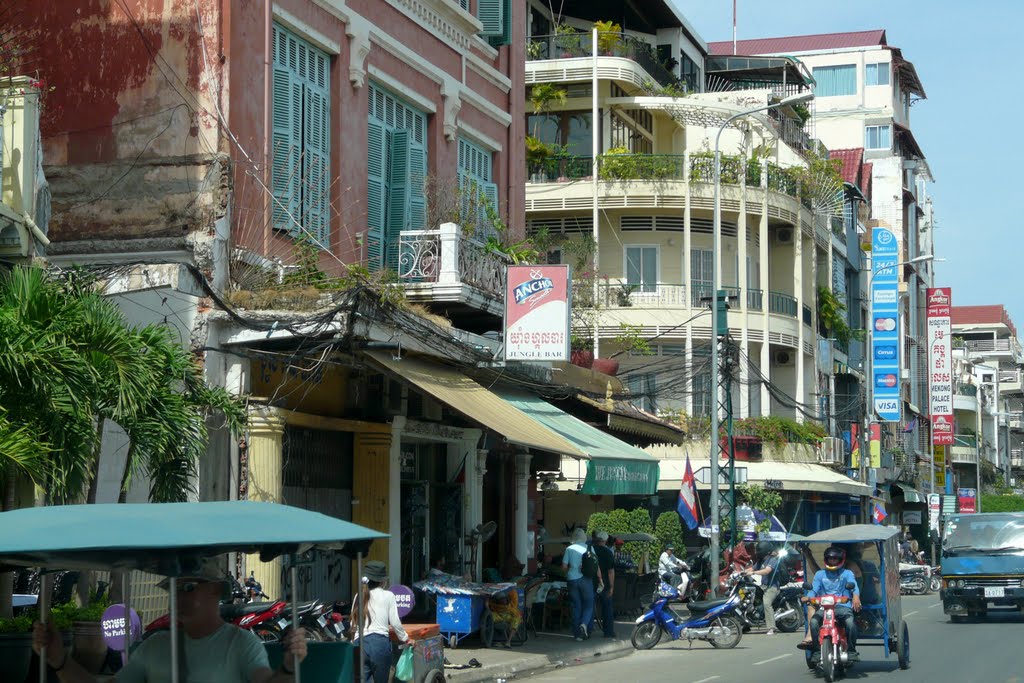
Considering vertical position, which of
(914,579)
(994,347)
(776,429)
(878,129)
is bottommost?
(914,579)

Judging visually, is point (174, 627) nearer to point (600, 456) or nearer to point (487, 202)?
point (600, 456)

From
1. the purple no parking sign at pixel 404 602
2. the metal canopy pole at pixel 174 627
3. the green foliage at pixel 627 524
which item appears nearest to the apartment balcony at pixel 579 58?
the green foliage at pixel 627 524

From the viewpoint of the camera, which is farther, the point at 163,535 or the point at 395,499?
the point at 395,499

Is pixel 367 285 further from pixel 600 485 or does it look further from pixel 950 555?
pixel 950 555

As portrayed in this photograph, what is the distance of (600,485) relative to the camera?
1962cm

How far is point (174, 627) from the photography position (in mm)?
6523

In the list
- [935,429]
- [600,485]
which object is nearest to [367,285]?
[600,485]

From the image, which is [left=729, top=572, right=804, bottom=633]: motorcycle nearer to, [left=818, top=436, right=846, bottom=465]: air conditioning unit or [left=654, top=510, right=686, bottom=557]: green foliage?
[left=654, top=510, right=686, bottom=557]: green foliage

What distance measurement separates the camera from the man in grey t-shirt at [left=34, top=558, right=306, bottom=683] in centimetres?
670

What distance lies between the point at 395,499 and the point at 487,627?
2.10 m

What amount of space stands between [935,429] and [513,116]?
158ft

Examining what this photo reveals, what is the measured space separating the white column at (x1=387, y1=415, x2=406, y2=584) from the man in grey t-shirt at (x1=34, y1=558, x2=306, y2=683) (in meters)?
11.9

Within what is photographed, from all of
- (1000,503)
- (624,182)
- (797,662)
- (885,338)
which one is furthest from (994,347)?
(797,662)

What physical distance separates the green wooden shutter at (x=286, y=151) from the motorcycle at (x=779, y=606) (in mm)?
12275
